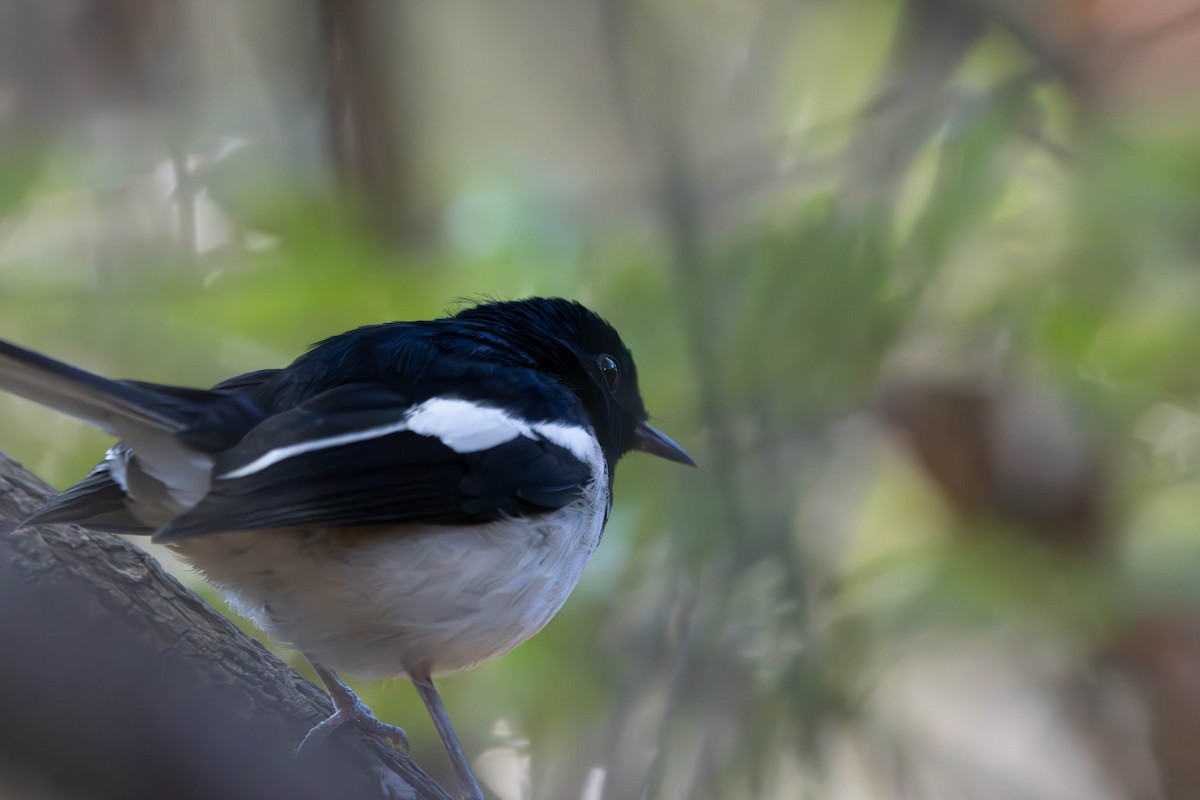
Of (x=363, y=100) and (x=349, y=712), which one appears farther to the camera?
(x=363, y=100)

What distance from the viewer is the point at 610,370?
10.4 ft

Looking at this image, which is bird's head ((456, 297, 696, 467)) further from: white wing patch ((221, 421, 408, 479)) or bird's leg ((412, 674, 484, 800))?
bird's leg ((412, 674, 484, 800))

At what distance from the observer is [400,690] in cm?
322

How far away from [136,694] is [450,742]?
3.16ft

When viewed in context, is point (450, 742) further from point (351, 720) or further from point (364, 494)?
point (364, 494)

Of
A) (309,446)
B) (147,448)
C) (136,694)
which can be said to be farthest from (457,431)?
(136,694)

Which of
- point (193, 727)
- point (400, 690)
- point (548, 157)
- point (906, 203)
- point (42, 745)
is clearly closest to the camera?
point (42, 745)

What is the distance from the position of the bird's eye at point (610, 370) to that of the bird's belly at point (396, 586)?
732 millimetres

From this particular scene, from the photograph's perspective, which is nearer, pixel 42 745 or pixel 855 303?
pixel 42 745

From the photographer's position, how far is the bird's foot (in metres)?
2.17

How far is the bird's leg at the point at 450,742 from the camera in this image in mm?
2457

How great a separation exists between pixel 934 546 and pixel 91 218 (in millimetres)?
3050

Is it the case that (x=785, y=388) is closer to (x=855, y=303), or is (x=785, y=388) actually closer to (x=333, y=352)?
(x=855, y=303)

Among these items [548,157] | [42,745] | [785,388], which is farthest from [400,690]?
[548,157]
